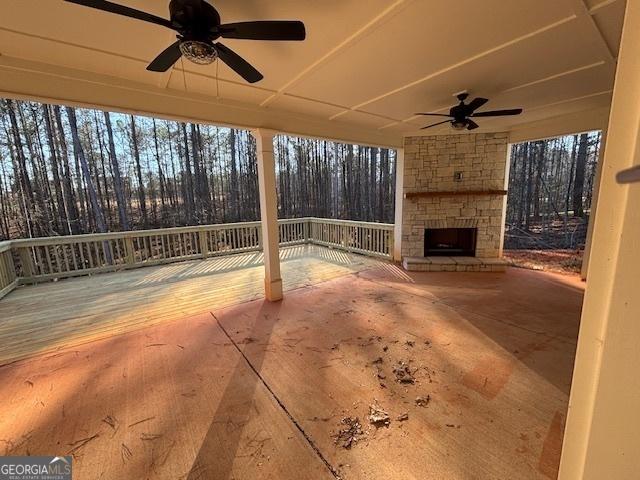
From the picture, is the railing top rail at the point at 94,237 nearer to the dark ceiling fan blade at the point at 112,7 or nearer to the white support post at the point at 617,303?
the dark ceiling fan blade at the point at 112,7

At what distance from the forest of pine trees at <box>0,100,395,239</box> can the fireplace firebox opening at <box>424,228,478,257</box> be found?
19.4 ft

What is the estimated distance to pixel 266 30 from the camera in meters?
1.51

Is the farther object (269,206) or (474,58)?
(269,206)

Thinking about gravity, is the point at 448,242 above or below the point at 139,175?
below

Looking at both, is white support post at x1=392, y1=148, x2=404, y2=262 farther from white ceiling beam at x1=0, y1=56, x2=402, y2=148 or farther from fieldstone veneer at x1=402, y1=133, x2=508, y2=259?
white ceiling beam at x1=0, y1=56, x2=402, y2=148


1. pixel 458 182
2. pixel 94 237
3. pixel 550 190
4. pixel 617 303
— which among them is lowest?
pixel 94 237

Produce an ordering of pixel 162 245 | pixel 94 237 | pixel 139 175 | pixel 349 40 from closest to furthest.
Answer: pixel 349 40 → pixel 94 237 → pixel 162 245 → pixel 139 175

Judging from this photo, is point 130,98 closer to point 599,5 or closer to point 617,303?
point 617,303

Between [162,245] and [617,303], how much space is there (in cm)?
716

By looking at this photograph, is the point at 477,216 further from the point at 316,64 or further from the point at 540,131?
the point at 316,64

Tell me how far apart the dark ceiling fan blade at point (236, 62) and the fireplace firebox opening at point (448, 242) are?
470 centimetres

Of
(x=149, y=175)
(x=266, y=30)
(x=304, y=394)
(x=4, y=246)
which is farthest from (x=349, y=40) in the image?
(x=149, y=175)

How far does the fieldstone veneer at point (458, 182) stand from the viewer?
515 centimetres

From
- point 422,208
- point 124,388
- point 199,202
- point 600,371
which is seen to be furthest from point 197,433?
point 199,202
